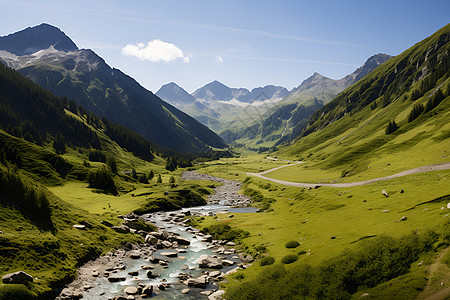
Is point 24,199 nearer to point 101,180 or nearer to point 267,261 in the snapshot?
point 267,261

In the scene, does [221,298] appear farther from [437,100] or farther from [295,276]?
[437,100]

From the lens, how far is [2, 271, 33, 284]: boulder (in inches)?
1010

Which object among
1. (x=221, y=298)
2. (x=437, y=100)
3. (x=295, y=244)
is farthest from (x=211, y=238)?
(x=437, y=100)

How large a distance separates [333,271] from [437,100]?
7557 inches

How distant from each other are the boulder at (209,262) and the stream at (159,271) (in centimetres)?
52

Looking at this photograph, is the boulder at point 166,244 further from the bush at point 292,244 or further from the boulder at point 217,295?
the bush at point 292,244

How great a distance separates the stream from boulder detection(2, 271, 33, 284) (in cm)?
429

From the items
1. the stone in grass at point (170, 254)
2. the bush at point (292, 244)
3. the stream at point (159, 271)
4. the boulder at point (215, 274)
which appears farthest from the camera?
the stone in grass at point (170, 254)

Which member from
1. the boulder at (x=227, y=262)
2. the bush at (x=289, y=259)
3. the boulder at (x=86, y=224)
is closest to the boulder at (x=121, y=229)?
the boulder at (x=86, y=224)

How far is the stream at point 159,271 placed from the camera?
30.9 meters

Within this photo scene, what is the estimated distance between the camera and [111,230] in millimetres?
52219

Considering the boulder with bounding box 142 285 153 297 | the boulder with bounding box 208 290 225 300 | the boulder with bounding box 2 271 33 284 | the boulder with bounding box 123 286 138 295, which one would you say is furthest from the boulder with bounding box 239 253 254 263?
the boulder with bounding box 2 271 33 284

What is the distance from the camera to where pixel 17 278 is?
26.2m

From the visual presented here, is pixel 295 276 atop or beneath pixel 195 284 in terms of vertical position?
atop
